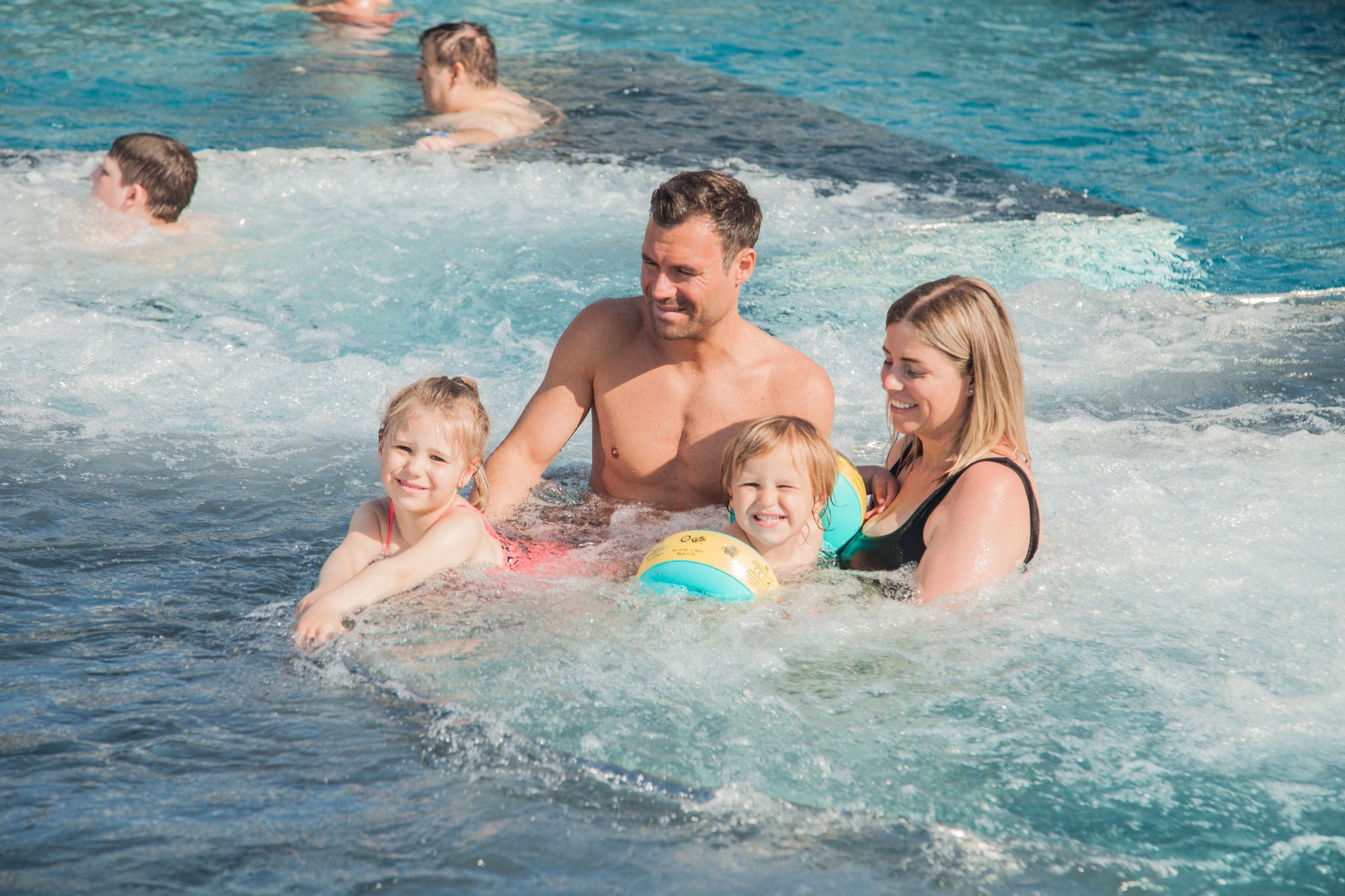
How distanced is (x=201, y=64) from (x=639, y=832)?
14432 mm

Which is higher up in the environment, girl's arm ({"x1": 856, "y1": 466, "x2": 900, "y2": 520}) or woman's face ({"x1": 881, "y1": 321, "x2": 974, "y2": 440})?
woman's face ({"x1": 881, "y1": 321, "x2": 974, "y2": 440})

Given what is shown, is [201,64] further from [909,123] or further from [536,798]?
[536,798]

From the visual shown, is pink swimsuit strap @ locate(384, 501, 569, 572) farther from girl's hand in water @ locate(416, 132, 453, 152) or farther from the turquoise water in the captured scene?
girl's hand in water @ locate(416, 132, 453, 152)

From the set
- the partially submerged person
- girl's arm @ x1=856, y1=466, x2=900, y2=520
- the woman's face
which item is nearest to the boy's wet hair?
girl's arm @ x1=856, y1=466, x2=900, y2=520

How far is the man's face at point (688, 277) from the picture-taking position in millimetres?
4574

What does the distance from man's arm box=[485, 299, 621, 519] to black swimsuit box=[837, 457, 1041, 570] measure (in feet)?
4.35

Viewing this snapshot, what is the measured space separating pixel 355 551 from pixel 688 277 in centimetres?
170

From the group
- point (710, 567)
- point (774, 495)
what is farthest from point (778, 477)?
point (710, 567)

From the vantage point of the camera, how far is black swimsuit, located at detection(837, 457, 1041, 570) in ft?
14.0

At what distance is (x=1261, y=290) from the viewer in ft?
32.1

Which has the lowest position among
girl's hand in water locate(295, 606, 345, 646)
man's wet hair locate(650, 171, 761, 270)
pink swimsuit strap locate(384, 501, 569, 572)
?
girl's hand in water locate(295, 606, 345, 646)

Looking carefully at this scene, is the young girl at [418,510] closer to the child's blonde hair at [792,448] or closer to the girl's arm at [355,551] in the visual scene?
the girl's arm at [355,551]

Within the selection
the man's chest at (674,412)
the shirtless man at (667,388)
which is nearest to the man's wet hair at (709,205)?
the shirtless man at (667,388)

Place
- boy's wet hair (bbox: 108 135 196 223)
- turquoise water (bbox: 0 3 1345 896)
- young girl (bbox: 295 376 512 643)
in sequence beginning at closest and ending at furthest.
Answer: turquoise water (bbox: 0 3 1345 896), young girl (bbox: 295 376 512 643), boy's wet hair (bbox: 108 135 196 223)
